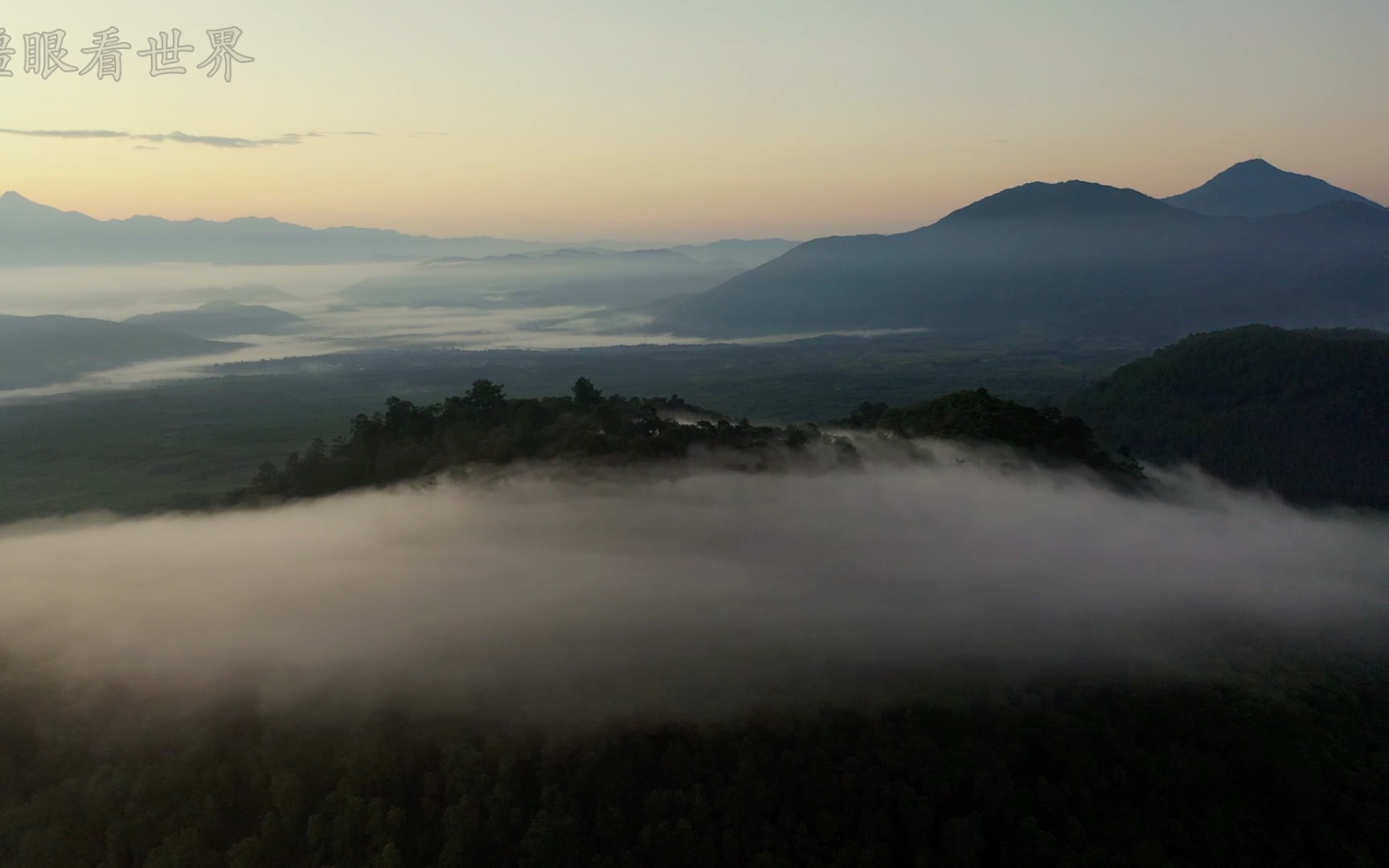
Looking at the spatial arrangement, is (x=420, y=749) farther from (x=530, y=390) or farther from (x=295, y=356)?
(x=295, y=356)

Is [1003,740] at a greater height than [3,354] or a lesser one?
lesser

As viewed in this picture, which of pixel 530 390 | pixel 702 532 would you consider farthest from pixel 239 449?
pixel 702 532

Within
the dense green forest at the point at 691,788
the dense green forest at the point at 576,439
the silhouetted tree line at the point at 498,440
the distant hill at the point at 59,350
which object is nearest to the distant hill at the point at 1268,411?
the dense green forest at the point at 576,439

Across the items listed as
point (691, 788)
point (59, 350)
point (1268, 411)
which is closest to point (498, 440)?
point (691, 788)

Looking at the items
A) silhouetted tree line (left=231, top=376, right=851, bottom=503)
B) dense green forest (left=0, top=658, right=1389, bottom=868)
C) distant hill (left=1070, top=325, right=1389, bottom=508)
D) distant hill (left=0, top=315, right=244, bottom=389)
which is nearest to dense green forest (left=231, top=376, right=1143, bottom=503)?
silhouetted tree line (left=231, top=376, right=851, bottom=503)

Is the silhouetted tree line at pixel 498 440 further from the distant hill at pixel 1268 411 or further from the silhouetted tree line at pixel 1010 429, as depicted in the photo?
the distant hill at pixel 1268 411

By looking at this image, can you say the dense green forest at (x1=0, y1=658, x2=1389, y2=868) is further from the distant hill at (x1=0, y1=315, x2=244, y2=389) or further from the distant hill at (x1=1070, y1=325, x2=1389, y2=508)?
the distant hill at (x1=0, y1=315, x2=244, y2=389)
